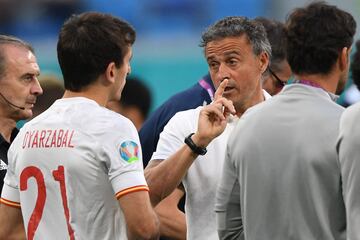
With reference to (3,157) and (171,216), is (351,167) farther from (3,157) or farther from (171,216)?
(3,157)

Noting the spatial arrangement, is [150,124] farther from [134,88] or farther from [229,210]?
[134,88]

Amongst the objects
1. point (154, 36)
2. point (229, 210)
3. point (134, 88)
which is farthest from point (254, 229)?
point (154, 36)

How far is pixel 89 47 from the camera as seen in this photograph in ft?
16.8

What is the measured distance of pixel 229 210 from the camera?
497 centimetres

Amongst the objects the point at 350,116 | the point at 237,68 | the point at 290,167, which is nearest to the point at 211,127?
the point at 237,68

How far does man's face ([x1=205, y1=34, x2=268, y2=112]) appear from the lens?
5.76m

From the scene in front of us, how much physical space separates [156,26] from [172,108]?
20.2ft

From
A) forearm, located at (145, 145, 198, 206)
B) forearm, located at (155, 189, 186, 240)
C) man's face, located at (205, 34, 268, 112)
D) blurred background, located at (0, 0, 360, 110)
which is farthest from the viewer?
blurred background, located at (0, 0, 360, 110)

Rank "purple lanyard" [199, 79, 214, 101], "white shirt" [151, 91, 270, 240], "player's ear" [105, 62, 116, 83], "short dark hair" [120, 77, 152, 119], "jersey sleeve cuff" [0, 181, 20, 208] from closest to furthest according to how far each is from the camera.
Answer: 1. "player's ear" [105, 62, 116, 83]
2. "jersey sleeve cuff" [0, 181, 20, 208]
3. "white shirt" [151, 91, 270, 240]
4. "purple lanyard" [199, 79, 214, 101]
5. "short dark hair" [120, 77, 152, 119]

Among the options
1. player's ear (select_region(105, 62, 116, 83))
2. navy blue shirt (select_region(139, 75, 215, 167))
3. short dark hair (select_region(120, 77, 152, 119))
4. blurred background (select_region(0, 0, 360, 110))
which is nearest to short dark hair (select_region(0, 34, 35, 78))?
navy blue shirt (select_region(139, 75, 215, 167))

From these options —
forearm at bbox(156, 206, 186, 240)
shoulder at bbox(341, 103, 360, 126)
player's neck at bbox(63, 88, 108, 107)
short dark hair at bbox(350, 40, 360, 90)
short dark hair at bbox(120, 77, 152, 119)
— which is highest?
short dark hair at bbox(350, 40, 360, 90)

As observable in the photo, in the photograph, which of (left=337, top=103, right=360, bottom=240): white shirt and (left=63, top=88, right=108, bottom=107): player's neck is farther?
(left=63, top=88, right=108, bottom=107): player's neck

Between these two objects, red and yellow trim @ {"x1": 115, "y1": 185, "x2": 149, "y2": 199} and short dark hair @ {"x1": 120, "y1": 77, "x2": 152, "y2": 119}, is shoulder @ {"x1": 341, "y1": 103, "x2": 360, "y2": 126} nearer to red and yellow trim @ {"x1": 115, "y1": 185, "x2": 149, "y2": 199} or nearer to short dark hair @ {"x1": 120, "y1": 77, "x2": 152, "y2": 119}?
red and yellow trim @ {"x1": 115, "y1": 185, "x2": 149, "y2": 199}

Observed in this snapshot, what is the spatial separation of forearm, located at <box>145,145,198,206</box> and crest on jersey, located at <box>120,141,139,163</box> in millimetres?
438
